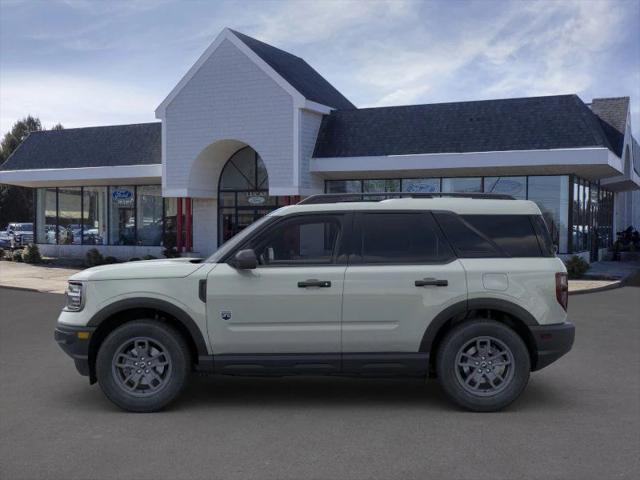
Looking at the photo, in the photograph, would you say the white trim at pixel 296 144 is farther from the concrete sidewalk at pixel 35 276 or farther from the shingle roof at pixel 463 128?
the concrete sidewalk at pixel 35 276

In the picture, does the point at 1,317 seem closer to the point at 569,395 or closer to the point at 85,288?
the point at 85,288

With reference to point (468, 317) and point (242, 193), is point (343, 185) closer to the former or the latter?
point (242, 193)

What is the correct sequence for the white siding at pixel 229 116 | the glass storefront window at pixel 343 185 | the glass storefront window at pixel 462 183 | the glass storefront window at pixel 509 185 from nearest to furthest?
the glass storefront window at pixel 509 185, the white siding at pixel 229 116, the glass storefront window at pixel 462 183, the glass storefront window at pixel 343 185

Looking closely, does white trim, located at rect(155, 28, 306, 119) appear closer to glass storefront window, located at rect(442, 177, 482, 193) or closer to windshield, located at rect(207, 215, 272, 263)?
glass storefront window, located at rect(442, 177, 482, 193)

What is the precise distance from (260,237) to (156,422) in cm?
187

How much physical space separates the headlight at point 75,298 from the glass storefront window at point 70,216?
24.2m

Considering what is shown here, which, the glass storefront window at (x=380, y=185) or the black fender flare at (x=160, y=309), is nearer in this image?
the black fender flare at (x=160, y=309)

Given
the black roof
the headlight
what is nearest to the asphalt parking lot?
the headlight

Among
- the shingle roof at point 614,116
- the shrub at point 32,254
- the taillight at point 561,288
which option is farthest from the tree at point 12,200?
the taillight at point 561,288

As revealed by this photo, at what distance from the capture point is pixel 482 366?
603 cm

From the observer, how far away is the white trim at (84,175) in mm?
25656

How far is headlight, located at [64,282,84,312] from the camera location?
20.1 feet

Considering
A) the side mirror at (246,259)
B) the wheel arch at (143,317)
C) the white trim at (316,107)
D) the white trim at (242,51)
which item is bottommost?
the wheel arch at (143,317)

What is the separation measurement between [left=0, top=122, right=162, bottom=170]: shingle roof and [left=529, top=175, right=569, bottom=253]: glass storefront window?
46.1 ft
